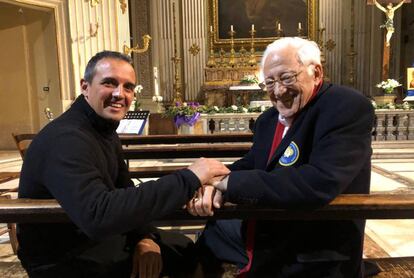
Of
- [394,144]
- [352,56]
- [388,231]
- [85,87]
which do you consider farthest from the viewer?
[352,56]

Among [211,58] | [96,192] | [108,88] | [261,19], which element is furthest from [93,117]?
[261,19]

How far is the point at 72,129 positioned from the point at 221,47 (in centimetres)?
1144

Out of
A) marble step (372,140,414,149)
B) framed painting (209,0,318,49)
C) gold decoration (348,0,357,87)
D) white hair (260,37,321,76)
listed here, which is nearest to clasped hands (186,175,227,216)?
white hair (260,37,321,76)

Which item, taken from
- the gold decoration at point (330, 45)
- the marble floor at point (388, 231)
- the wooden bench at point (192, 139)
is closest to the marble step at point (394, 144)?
the marble floor at point (388, 231)

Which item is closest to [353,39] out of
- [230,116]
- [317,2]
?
[317,2]

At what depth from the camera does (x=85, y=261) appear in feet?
4.56

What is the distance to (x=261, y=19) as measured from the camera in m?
12.1

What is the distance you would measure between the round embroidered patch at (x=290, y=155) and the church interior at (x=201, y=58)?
247cm

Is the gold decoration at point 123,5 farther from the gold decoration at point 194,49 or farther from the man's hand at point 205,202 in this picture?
the man's hand at point 205,202

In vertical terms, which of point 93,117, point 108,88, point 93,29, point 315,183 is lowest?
point 315,183

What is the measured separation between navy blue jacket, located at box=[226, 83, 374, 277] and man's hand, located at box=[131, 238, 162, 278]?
0.38m

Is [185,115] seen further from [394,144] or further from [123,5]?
[394,144]

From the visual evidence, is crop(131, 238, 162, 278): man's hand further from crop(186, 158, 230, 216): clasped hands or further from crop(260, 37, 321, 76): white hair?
crop(260, 37, 321, 76): white hair

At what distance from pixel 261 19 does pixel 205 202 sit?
11799 mm
